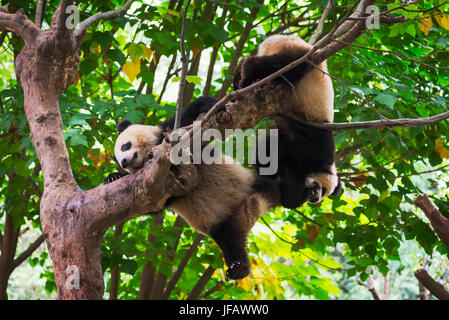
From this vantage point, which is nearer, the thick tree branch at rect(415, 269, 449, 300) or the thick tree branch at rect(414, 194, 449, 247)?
the thick tree branch at rect(414, 194, 449, 247)

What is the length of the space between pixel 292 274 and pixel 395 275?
35.6 ft

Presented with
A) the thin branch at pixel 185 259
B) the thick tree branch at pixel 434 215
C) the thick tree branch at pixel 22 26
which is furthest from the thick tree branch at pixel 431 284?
the thick tree branch at pixel 22 26

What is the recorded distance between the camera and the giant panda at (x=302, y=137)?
12.6 ft

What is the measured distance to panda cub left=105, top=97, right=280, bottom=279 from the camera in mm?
3771

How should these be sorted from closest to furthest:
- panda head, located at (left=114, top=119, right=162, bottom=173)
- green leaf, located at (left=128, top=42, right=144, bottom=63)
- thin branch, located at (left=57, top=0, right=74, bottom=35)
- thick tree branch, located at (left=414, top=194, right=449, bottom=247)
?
thin branch, located at (left=57, top=0, right=74, bottom=35) < thick tree branch, located at (left=414, top=194, right=449, bottom=247) < panda head, located at (left=114, top=119, right=162, bottom=173) < green leaf, located at (left=128, top=42, right=144, bottom=63)

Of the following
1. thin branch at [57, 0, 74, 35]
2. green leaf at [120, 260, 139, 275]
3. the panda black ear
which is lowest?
green leaf at [120, 260, 139, 275]

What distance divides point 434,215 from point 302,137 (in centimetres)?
117

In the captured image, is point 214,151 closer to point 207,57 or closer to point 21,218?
point 21,218

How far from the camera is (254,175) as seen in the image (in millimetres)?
3936

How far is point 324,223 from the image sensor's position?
5309 mm

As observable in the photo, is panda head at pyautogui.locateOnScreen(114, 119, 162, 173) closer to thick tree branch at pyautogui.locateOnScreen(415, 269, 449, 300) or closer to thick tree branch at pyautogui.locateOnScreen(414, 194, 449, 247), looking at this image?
thick tree branch at pyautogui.locateOnScreen(414, 194, 449, 247)

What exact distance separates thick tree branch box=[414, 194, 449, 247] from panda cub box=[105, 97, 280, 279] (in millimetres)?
1086
